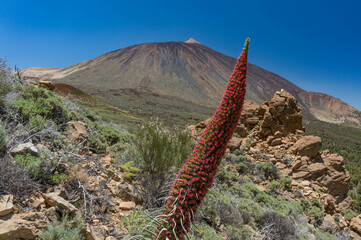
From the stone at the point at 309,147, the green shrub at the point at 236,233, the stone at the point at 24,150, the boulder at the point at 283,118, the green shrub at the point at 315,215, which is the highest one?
the boulder at the point at 283,118

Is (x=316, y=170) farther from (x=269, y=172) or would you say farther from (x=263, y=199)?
(x=263, y=199)

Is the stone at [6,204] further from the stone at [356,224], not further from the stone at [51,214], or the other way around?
the stone at [356,224]

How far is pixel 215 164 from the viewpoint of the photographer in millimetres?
1689

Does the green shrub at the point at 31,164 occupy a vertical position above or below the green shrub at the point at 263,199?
above

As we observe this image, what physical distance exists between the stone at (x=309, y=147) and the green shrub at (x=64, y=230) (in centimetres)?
1050

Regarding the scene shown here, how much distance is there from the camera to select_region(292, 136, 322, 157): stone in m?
9.82

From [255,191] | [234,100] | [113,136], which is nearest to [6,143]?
[234,100]

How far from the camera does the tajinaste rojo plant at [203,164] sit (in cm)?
164

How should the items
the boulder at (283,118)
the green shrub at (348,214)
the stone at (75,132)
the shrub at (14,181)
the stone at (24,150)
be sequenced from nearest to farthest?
the shrub at (14,181) < the stone at (24,150) < the stone at (75,132) < the green shrub at (348,214) < the boulder at (283,118)

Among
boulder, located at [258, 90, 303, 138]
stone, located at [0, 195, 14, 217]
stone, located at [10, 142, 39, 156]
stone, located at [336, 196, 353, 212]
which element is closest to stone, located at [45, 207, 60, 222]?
→ stone, located at [0, 195, 14, 217]

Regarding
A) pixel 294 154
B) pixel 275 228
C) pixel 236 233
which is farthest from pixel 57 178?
pixel 294 154

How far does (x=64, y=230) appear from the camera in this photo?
1973 millimetres

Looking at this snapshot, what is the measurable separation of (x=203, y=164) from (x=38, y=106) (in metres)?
4.22

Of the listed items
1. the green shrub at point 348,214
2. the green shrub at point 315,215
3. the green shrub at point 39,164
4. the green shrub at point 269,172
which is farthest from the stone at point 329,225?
the green shrub at point 39,164
